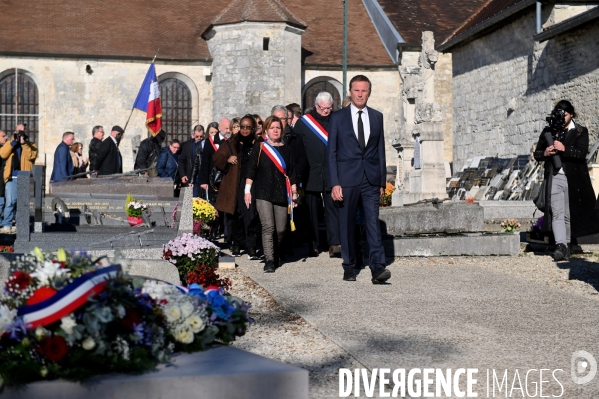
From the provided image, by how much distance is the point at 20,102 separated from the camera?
4103 centimetres

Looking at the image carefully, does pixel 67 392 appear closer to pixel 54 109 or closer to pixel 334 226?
pixel 334 226

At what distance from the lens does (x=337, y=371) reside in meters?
5.61

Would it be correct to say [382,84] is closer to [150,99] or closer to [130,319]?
[150,99]

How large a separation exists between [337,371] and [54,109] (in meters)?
36.9

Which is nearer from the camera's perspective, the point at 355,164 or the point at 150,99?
the point at 355,164

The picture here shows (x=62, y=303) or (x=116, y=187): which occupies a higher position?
(x=116, y=187)

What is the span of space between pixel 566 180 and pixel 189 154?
7.50m

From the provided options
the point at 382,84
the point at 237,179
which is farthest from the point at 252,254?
the point at 382,84

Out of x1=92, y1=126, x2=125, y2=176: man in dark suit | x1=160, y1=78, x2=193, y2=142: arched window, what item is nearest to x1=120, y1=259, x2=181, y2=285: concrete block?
x1=92, y1=126, x2=125, y2=176: man in dark suit

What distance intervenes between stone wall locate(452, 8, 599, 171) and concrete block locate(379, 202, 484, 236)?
396 inches

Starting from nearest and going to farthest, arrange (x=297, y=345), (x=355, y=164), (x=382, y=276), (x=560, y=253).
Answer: (x=297, y=345)
(x=382, y=276)
(x=355, y=164)
(x=560, y=253)

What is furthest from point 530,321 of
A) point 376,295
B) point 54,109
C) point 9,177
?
point 54,109

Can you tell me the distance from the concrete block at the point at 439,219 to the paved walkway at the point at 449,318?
6.05 feet

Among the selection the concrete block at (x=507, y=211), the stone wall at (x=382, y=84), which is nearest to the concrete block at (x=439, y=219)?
the concrete block at (x=507, y=211)
